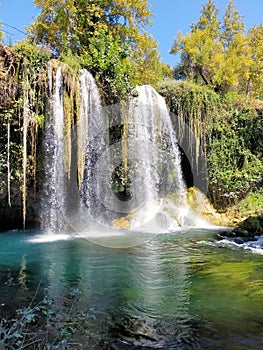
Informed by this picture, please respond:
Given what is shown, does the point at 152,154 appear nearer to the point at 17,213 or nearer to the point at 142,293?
the point at 17,213

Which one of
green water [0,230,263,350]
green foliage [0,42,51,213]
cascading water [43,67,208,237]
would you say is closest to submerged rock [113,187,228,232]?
cascading water [43,67,208,237]

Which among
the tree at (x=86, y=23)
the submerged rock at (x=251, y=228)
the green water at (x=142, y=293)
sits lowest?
the green water at (x=142, y=293)

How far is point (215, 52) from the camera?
79.3ft

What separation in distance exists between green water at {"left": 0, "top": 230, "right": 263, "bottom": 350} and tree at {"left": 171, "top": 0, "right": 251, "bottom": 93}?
1546 cm

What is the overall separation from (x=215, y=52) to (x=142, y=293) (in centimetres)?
2197

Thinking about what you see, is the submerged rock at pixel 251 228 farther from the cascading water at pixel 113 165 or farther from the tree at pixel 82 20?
the tree at pixel 82 20

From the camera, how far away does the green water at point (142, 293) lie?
12.9 feet

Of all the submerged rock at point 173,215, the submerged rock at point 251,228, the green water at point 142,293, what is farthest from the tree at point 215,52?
the green water at point 142,293

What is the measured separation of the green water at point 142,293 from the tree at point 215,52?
609 inches

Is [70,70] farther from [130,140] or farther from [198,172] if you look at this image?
[198,172]

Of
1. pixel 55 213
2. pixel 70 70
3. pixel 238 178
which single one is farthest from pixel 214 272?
pixel 238 178

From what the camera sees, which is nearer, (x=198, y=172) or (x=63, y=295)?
(x=63, y=295)

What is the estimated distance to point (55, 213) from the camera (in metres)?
12.3

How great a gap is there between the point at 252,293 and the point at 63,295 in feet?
9.47
